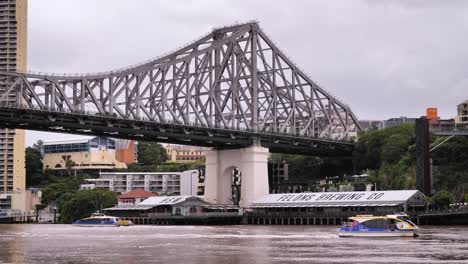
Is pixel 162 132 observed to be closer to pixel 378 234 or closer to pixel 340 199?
pixel 340 199

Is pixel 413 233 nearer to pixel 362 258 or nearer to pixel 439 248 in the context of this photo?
pixel 439 248

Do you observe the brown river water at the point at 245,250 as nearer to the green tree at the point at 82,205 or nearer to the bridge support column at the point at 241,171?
the bridge support column at the point at 241,171

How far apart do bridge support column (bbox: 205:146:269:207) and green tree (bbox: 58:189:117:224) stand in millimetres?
22153

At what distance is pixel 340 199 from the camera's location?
134 meters

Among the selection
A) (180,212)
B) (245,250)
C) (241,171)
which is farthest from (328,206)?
(245,250)

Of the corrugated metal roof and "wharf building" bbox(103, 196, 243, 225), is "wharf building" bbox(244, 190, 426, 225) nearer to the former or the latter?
"wharf building" bbox(103, 196, 243, 225)

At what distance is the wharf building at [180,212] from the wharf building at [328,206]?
3.14 metres

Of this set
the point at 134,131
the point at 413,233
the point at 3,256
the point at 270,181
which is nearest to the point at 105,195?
the point at 270,181

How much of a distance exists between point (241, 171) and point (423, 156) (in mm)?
35468

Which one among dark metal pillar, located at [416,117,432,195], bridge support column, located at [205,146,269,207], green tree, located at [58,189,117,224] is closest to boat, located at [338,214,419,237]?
dark metal pillar, located at [416,117,432,195]

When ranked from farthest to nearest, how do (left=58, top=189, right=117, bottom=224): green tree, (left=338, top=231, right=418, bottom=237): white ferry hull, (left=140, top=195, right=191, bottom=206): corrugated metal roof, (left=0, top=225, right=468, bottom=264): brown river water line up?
(left=58, top=189, right=117, bottom=224): green tree < (left=140, top=195, right=191, bottom=206): corrugated metal roof < (left=338, top=231, right=418, bottom=237): white ferry hull < (left=0, top=225, right=468, bottom=264): brown river water

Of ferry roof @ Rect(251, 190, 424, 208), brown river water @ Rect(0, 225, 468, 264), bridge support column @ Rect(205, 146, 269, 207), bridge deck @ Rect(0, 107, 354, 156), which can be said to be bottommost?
brown river water @ Rect(0, 225, 468, 264)

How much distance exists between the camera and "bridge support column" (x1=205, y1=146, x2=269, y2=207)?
15025cm

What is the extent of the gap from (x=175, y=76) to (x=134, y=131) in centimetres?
1981
